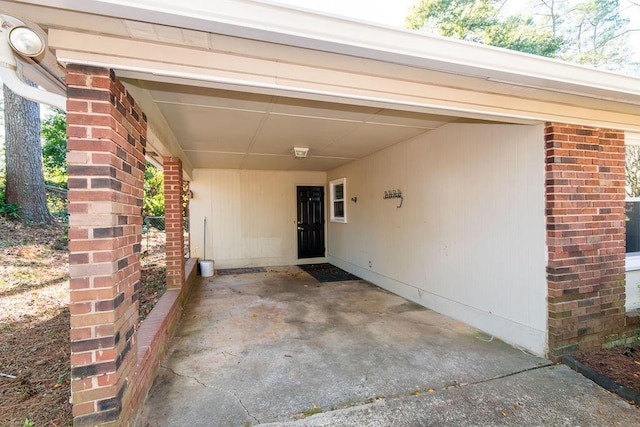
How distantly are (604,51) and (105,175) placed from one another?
55.1 feet

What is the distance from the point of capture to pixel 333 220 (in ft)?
26.0

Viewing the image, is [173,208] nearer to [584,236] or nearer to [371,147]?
[371,147]

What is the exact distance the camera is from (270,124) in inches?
150

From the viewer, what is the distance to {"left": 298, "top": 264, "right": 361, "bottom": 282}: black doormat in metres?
6.47

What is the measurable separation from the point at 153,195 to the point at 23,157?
603cm

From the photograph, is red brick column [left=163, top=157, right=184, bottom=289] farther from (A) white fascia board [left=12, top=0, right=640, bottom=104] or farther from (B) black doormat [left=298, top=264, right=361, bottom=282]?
(A) white fascia board [left=12, top=0, right=640, bottom=104]

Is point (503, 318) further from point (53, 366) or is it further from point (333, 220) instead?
point (333, 220)

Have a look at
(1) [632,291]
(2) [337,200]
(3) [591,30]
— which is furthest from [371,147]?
(3) [591,30]

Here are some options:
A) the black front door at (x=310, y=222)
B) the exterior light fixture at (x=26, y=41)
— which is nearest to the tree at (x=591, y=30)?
the black front door at (x=310, y=222)

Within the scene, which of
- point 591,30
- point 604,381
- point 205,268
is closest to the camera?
point 604,381

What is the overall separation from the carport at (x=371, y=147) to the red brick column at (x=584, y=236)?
2 centimetres

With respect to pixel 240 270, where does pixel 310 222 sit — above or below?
above

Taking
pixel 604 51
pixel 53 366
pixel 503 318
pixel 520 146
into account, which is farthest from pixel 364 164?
pixel 604 51

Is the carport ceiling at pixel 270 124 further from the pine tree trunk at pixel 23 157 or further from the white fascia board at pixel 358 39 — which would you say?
the pine tree trunk at pixel 23 157
